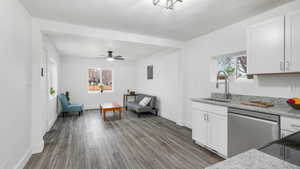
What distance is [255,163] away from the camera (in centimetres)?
67

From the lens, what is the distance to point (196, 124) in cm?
288

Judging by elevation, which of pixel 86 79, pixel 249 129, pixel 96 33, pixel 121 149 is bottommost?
pixel 121 149

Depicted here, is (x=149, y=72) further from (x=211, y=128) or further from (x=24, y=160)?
(x=24, y=160)

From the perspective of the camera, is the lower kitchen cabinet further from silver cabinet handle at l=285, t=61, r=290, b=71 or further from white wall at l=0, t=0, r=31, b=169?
white wall at l=0, t=0, r=31, b=169

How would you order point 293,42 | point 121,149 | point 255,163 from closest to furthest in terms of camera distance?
point 255,163 < point 293,42 < point 121,149

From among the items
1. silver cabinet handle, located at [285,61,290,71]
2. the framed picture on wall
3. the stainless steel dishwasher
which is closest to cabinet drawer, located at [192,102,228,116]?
the stainless steel dishwasher

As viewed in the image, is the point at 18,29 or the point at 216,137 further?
the point at 216,137

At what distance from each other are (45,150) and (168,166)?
7.92ft

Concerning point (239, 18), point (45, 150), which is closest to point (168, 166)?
point (45, 150)

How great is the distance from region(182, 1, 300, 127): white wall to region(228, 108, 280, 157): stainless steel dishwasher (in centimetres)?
75

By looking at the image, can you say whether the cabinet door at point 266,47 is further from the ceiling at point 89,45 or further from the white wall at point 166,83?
the ceiling at point 89,45

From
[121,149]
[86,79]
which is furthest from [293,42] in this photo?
[86,79]

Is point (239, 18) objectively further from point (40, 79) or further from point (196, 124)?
point (40, 79)

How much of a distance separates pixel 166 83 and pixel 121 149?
303cm
